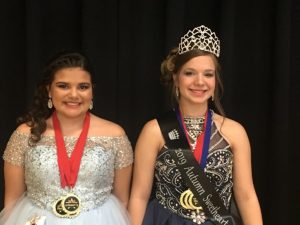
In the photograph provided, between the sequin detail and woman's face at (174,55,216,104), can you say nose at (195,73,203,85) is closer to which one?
woman's face at (174,55,216,104)

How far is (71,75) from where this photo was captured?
1838mm

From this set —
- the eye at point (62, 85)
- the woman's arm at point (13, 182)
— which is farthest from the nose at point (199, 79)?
the woman's arm at point (13, 182)

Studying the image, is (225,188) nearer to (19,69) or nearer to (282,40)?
(282,40)

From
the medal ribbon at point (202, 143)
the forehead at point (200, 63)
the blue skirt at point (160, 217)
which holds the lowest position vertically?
the blue skirt at point (160, 217)

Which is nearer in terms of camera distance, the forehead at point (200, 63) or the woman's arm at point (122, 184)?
the forehead at point (200, 63)

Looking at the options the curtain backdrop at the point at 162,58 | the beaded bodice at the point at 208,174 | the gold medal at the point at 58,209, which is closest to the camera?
the gold medal at the point at 58,209

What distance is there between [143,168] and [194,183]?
0.21 m

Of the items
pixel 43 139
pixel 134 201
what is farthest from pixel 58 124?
pixel 134 201

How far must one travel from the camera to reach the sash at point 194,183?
1.88m

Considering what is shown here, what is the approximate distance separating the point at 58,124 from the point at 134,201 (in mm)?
432

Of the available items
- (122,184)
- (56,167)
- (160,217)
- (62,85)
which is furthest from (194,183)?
(62,85)

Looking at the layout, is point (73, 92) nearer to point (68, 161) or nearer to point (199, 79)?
point (68, 161)

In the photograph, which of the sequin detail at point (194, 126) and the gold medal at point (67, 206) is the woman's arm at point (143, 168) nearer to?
the sequin detail at point (194, 126)

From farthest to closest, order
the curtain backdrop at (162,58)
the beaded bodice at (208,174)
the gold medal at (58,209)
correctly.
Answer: the curtain backdrop at (162,58) → the beaded bodice at (208,174) → the gold medal at (58,209)
